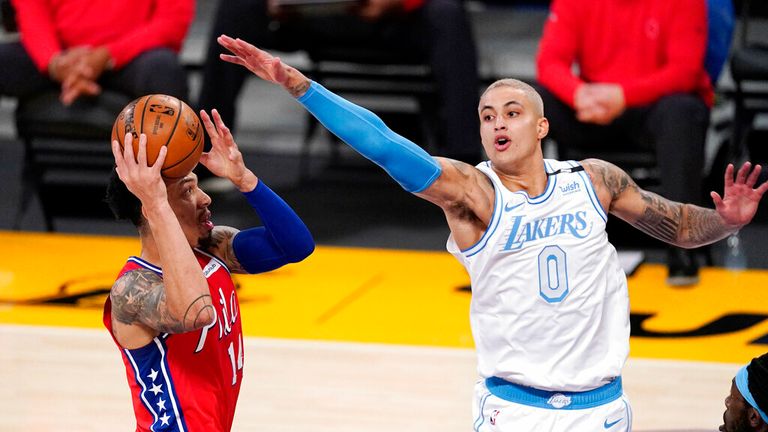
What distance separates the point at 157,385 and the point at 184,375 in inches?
3.0

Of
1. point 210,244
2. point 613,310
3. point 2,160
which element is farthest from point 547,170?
point 2,160

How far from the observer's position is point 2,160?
8953mm

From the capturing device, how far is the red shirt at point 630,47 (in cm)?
674

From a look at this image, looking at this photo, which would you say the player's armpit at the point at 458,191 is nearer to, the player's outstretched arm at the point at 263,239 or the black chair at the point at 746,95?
the player's outstretched arm at the point at 263,239

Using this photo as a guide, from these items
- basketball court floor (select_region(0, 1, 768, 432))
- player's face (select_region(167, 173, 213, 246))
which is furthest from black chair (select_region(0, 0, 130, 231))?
player's face (select_region(167, 173, 213, 246))

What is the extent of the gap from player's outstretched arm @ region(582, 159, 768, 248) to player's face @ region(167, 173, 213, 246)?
3.85 feet

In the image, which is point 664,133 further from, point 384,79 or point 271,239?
point 271,239

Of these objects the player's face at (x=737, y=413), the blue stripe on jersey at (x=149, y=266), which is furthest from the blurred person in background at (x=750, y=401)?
the blue stripe on jersey at (x=149, y=266)

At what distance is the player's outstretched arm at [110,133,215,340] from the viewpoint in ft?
10.4

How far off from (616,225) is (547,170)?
350cm

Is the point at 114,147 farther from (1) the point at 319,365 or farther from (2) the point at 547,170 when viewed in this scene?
(1) the point at 319,365

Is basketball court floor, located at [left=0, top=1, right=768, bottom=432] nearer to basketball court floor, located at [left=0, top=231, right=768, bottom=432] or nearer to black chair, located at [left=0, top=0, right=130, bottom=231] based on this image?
basketball court floor, located at [left=0, top=231, right=768, bottom=432]

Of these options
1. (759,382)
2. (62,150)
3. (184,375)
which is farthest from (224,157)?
(62,150)

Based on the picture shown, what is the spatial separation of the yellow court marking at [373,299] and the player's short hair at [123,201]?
252 cm
